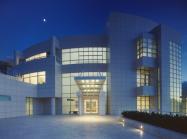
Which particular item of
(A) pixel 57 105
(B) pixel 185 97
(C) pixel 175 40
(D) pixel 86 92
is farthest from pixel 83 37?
(B) pixel 185 97

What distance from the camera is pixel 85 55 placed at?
170 ft

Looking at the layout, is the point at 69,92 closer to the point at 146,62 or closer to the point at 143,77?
the point at 143,77

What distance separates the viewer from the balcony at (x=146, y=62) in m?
47.0

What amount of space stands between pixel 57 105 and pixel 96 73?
9.88 m

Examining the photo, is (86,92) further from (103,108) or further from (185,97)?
(185,97)

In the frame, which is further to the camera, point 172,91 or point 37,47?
point 37,47

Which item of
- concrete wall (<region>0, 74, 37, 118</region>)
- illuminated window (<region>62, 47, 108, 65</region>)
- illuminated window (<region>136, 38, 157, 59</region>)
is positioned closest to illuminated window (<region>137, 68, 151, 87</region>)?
illuminated window (<region>136, 38, 157, 59</region>)

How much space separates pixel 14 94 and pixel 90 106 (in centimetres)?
1546

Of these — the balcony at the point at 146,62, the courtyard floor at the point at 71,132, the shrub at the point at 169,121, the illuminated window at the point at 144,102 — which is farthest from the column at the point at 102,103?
the shrub at the point at 169,121

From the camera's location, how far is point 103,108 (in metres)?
47.9

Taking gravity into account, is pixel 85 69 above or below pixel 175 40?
below

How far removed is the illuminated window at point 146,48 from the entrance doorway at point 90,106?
1213 centimetres

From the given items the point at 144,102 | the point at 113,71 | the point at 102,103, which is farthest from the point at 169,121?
the point at 144,102

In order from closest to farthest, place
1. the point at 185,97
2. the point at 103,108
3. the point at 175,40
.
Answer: the point at 103,108, the point at 175,40, the point at 185,97
